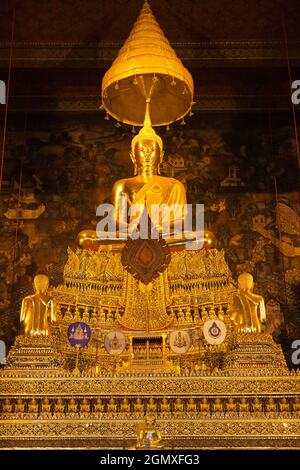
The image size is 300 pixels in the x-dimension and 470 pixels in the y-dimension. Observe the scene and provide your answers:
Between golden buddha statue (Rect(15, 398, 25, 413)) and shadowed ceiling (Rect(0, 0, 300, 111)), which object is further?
shadowed ceiling (Rect(0, 0, 300, 111))

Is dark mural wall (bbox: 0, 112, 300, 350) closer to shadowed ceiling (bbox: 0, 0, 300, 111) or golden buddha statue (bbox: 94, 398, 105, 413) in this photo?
shadowed ceiling (bbox: 0, 0, 300, 111)

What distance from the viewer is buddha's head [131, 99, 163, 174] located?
17.6 feet

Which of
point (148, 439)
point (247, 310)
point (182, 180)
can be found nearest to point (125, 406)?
point (148, 439)

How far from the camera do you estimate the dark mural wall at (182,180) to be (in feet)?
21.2

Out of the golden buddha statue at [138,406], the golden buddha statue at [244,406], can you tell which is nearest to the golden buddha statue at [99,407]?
the golden buddha statue at [138,406]

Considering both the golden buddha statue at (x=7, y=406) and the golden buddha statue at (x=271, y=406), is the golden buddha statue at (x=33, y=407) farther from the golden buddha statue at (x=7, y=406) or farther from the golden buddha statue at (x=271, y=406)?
the golden buddha statue at (x=271, y=406)

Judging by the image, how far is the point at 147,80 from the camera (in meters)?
5.54

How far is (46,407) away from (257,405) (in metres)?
1.02

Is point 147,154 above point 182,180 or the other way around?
the other way around

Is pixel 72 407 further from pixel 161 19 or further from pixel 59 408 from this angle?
pixel 161 19

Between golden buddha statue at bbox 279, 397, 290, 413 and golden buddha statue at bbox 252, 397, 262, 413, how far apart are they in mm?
98

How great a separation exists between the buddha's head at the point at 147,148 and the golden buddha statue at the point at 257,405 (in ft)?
9.09

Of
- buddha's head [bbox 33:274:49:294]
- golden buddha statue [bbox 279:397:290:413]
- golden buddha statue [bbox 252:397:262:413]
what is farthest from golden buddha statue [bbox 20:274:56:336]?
golden buddha statue [bbox 279:397:290:413]
